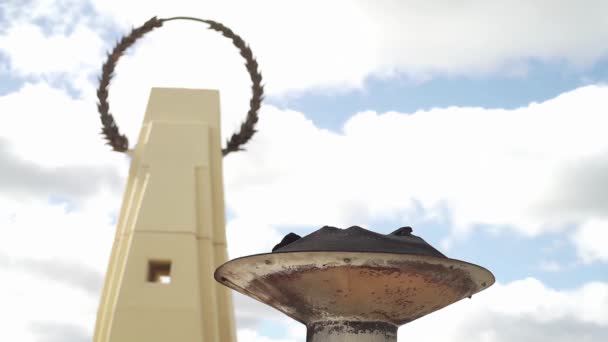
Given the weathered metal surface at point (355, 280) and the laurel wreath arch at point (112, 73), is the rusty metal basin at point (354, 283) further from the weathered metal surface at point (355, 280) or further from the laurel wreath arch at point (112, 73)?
the laurel wreath arch at point (112, 73)

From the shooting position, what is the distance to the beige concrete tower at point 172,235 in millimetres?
9922

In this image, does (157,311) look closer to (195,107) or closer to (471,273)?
(195,107)

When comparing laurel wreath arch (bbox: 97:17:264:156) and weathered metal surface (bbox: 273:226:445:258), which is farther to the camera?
laurel wreath arch (bbox: 97:17:264:156)

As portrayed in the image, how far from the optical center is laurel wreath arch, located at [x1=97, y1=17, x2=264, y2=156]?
1141 cm

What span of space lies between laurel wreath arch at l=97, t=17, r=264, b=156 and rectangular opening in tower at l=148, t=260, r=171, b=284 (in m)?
1.91

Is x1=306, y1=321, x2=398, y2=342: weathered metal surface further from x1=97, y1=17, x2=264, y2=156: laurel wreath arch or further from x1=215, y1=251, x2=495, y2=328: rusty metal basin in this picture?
x1=97, y1=17, x2=264, y2=156: laurel wreath arch

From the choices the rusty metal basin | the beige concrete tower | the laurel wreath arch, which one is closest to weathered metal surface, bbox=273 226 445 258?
the rusty metal basin

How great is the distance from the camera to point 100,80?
11.5 metres

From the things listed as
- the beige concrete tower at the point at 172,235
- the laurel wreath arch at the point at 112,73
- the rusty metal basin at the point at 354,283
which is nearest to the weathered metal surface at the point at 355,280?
the rusty metal basin at the point at 354,283

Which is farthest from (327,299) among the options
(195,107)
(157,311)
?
(195,107)

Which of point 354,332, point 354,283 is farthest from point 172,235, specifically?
point 354,283

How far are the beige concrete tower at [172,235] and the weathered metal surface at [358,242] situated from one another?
15.6 ft

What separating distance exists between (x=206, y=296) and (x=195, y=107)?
9.05 feet

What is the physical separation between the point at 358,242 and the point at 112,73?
7.19 metres
